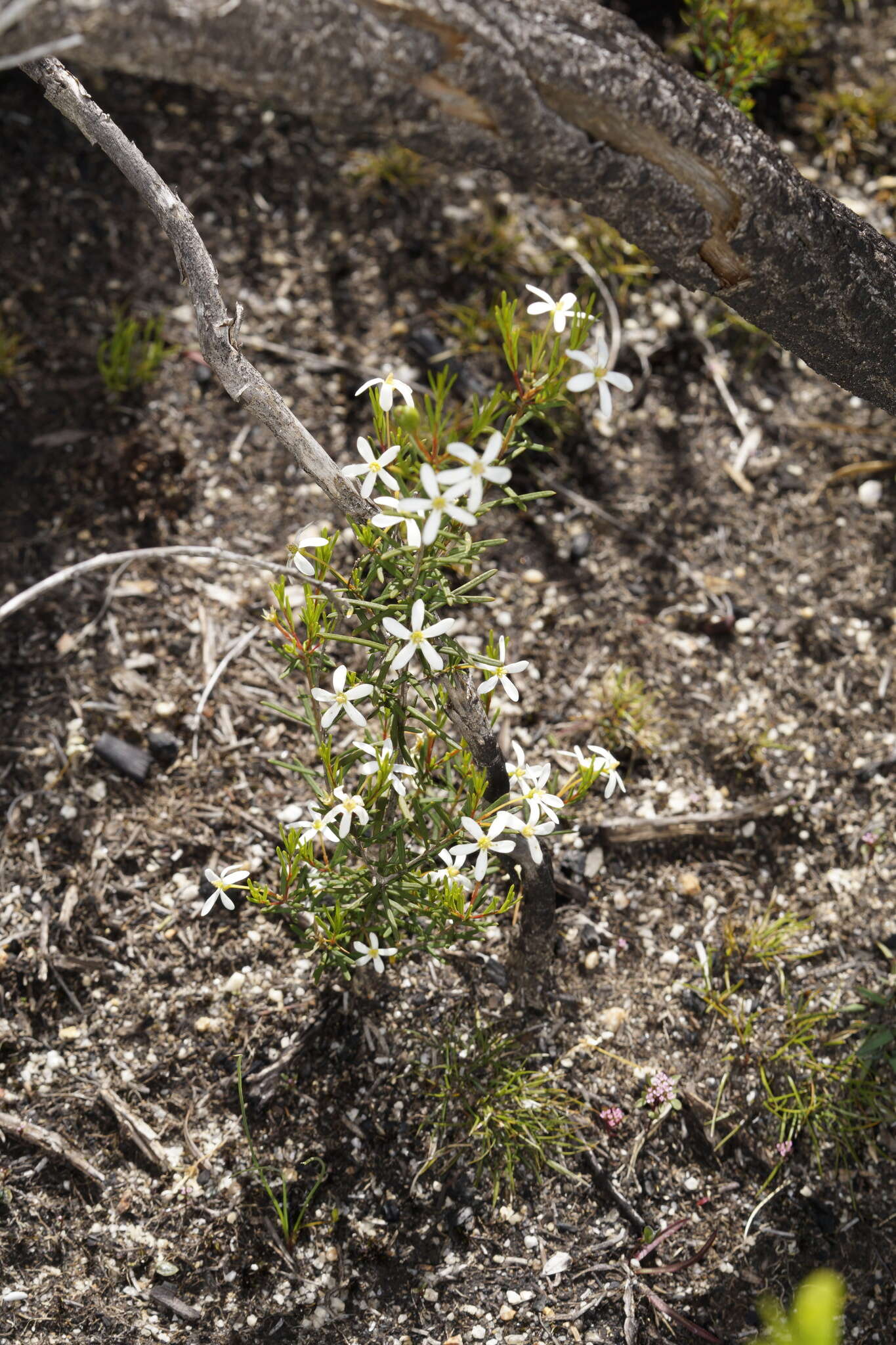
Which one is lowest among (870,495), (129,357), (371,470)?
(129,357)

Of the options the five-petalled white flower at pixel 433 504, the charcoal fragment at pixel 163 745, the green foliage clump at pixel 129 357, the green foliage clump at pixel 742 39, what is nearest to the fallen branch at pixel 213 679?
the charcoal fragment at pixel 163 745

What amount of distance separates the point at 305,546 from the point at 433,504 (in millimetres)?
333

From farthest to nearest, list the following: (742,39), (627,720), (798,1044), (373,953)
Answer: (742,39), (627,720), (798,1044), (373,953)

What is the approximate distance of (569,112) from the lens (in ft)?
5.74

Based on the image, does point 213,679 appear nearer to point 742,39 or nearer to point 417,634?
point 417,634

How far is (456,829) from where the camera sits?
78.8 inches

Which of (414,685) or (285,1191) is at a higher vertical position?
(414,685)

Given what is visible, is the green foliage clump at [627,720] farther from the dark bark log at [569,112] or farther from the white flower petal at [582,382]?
the white flower petal at [582,382]

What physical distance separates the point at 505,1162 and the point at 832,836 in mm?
1285

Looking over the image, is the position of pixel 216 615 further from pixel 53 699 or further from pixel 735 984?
pixel 735 984

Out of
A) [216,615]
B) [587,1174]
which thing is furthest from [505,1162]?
[216,615]

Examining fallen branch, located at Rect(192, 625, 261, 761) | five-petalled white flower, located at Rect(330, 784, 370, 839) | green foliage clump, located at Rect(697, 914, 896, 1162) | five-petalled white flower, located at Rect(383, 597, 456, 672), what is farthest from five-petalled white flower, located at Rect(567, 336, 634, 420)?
green foliage clump, located at Rect(697, 914, 896, 1162)

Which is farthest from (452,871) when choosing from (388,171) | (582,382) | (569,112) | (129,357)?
(388,171)

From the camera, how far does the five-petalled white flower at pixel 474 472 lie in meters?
1.46
